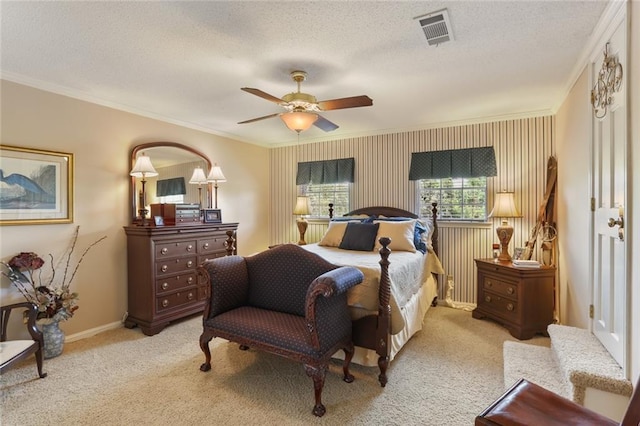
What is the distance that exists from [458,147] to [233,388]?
3.82 meters

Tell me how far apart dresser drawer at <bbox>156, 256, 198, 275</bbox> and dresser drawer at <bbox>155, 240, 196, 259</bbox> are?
2.7 inches

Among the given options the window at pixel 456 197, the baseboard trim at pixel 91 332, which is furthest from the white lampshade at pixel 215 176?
the window at pixel 456 197

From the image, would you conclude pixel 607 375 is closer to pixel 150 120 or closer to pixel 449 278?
pixel 449 278

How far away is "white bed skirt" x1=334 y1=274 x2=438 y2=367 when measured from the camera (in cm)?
249

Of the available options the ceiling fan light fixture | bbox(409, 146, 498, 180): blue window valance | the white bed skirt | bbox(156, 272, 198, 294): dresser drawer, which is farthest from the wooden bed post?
bbox(156, 272, 198, 294): dresser drawer

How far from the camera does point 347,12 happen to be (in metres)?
1.91

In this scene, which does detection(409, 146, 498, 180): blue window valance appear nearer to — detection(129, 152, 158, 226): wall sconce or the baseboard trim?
detection(129, 152, 158, 226): wall sconce

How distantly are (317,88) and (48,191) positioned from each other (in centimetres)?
279

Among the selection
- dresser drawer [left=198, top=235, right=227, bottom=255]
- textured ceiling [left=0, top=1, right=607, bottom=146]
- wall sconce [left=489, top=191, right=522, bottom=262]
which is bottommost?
dresser drawer [left=198, top=235, right=227, bottom=255]

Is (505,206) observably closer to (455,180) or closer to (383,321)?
(455,180)

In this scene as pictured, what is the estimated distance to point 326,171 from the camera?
16.8 ft

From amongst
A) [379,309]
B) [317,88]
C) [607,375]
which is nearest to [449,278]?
[379,309]

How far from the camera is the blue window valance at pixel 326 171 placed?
4.91m

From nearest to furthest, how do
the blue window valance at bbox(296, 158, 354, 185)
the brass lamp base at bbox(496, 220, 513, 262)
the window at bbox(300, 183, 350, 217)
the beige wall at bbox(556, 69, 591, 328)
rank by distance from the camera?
the beige wall at bbox(556, 69, 591, 328)
the brass lamp base at bbox(496, 220, 513, 262)
the blue window valance at bbox(296, 158, 354, 185)
the window at bbox(300, 183, 350, 217)
